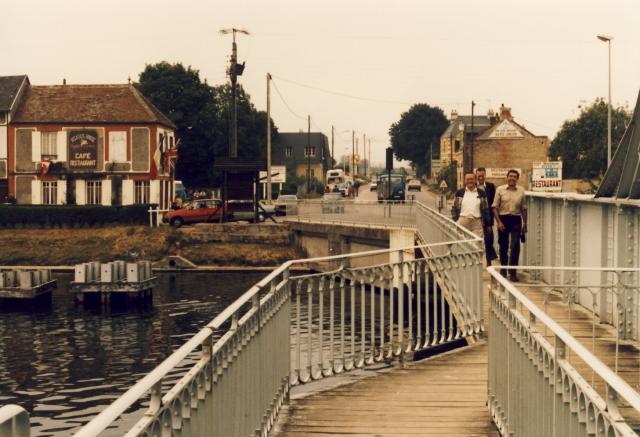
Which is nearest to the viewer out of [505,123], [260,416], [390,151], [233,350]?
[233,350]

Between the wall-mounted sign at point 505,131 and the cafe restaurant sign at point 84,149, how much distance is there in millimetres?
38575

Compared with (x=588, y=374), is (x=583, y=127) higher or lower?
higher

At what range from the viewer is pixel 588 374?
774 cm

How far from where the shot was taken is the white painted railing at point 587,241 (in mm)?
11039

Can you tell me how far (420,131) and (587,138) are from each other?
75102mm

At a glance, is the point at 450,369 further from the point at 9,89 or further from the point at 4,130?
the point at 9,89

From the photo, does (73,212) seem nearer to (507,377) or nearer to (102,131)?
(102,131)

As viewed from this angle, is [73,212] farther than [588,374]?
Yes

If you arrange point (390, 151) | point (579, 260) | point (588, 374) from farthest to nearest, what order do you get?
Answer: point (390, 151) → point (579, 260) → point (588, 374)

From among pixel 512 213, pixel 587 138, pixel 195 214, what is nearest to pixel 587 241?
pixel 512 213

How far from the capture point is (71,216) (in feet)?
185

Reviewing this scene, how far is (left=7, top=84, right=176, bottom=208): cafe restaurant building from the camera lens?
61.8m

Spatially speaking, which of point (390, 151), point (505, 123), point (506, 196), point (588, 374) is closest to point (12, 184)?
point (390, 151)

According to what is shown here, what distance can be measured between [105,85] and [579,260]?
55339 millimetres
